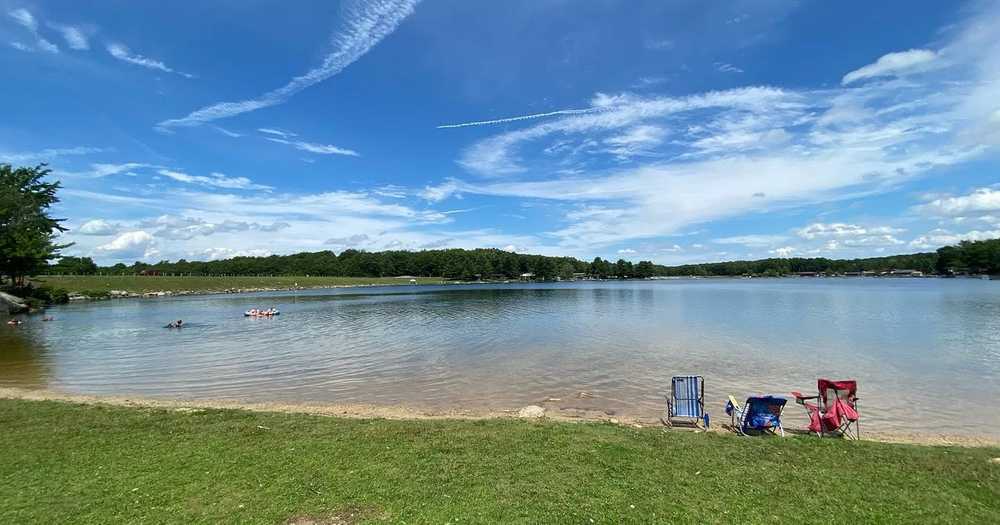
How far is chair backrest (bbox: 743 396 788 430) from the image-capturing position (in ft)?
36.4

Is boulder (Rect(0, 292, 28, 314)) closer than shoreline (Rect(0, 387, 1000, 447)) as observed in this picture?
No

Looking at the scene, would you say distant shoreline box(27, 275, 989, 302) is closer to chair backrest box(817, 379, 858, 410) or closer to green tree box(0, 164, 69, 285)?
green tree box(0, 164, 69, 285)

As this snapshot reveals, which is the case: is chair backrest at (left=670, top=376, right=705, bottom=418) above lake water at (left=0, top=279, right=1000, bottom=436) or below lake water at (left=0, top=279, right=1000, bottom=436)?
above

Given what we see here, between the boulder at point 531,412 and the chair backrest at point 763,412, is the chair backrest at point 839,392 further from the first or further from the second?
the boulder at point 531,412

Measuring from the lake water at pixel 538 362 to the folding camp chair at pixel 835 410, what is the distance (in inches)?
90.3

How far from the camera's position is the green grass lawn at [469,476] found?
241 inches

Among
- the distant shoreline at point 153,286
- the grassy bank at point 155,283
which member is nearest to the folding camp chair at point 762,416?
the distant shoreline at point 153,286

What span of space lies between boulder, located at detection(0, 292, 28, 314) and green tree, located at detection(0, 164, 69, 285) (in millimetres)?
5801

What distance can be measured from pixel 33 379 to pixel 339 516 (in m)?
21.0

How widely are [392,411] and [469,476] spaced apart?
6.93 m

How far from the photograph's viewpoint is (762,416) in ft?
36.9

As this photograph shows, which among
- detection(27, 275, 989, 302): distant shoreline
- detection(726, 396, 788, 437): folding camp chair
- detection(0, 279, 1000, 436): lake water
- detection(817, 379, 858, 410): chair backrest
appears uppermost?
detection(27, 275, 989, 302): distant shoreline

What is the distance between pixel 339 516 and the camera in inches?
237

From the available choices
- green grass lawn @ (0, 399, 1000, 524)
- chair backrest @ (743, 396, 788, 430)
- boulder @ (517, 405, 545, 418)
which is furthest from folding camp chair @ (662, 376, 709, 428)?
boulder @ (517, 405, 545, 418)
